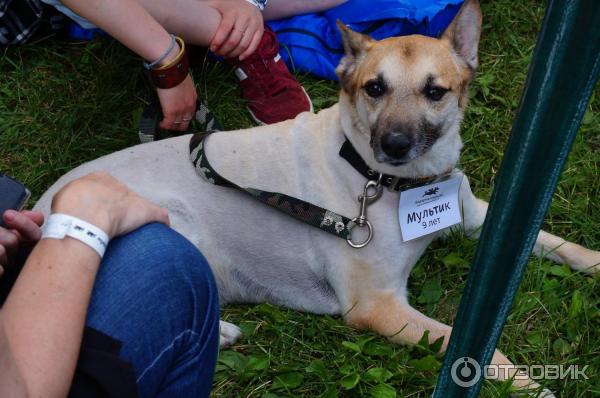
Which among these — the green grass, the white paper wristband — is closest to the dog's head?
the green grass

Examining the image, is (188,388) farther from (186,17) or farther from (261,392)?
(186,17)

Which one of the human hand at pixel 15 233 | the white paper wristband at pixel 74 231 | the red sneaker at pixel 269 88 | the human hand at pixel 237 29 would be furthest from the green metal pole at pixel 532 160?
the human hand at pixel 237 29

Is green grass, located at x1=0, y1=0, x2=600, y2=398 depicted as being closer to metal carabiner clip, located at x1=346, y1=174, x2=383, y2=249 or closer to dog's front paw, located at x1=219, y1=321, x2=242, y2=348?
dog's front paw, located at x1=219, y1=321, x2=242, y2=348

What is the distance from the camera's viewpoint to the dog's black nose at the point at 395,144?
239 cm

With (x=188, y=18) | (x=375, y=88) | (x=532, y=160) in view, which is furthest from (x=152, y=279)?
(x=188, y=18)

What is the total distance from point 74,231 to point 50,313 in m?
0.22

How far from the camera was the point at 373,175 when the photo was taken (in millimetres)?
2564

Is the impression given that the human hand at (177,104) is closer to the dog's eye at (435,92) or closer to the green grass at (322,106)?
the green grass at (322,106)

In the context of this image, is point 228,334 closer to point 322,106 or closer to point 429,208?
point 429,208

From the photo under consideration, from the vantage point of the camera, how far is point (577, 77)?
3.27 ft

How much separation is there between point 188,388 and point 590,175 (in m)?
2.28

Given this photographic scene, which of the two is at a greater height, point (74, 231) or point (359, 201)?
point (74, 231)

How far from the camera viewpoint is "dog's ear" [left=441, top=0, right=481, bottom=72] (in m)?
2.58

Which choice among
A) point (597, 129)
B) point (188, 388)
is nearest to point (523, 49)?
point (597, 129)
